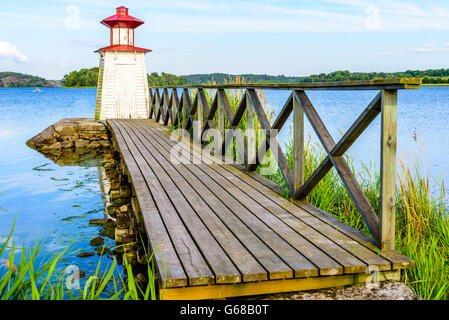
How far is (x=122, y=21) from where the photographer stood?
1398cm

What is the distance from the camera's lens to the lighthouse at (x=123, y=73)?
45.9 ft

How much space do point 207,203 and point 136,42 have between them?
461 inches

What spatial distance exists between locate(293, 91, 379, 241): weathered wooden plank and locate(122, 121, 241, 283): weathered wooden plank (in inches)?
34.9

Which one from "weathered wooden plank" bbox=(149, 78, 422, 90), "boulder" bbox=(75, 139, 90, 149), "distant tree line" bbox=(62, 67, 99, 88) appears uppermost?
"distant tree line" bbox=(62, 67, 99, 88)

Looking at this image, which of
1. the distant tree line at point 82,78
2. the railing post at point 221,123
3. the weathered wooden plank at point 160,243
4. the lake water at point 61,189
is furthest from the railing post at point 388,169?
the distant tree line at point 82,78

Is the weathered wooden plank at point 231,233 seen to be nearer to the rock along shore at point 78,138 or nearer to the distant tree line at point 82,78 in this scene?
the rock along shore at point 78,138

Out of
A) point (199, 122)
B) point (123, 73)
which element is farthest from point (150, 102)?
point (199, 122)

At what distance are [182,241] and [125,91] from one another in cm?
1201

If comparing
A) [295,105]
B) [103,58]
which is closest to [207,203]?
[295,105]

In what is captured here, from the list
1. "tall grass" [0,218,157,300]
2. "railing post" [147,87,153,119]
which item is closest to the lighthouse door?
"railing post" [147,87,153,119]

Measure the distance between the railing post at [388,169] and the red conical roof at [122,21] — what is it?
12569mm

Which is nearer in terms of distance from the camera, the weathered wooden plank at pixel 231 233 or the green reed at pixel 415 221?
the weathered wooden plank at pixel 231 233

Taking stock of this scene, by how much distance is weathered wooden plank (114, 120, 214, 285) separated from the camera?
2262mm

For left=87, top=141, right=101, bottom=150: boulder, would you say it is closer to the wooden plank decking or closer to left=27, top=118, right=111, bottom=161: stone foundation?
left=27, top=118, right=111, bottom=161: stone foundation
